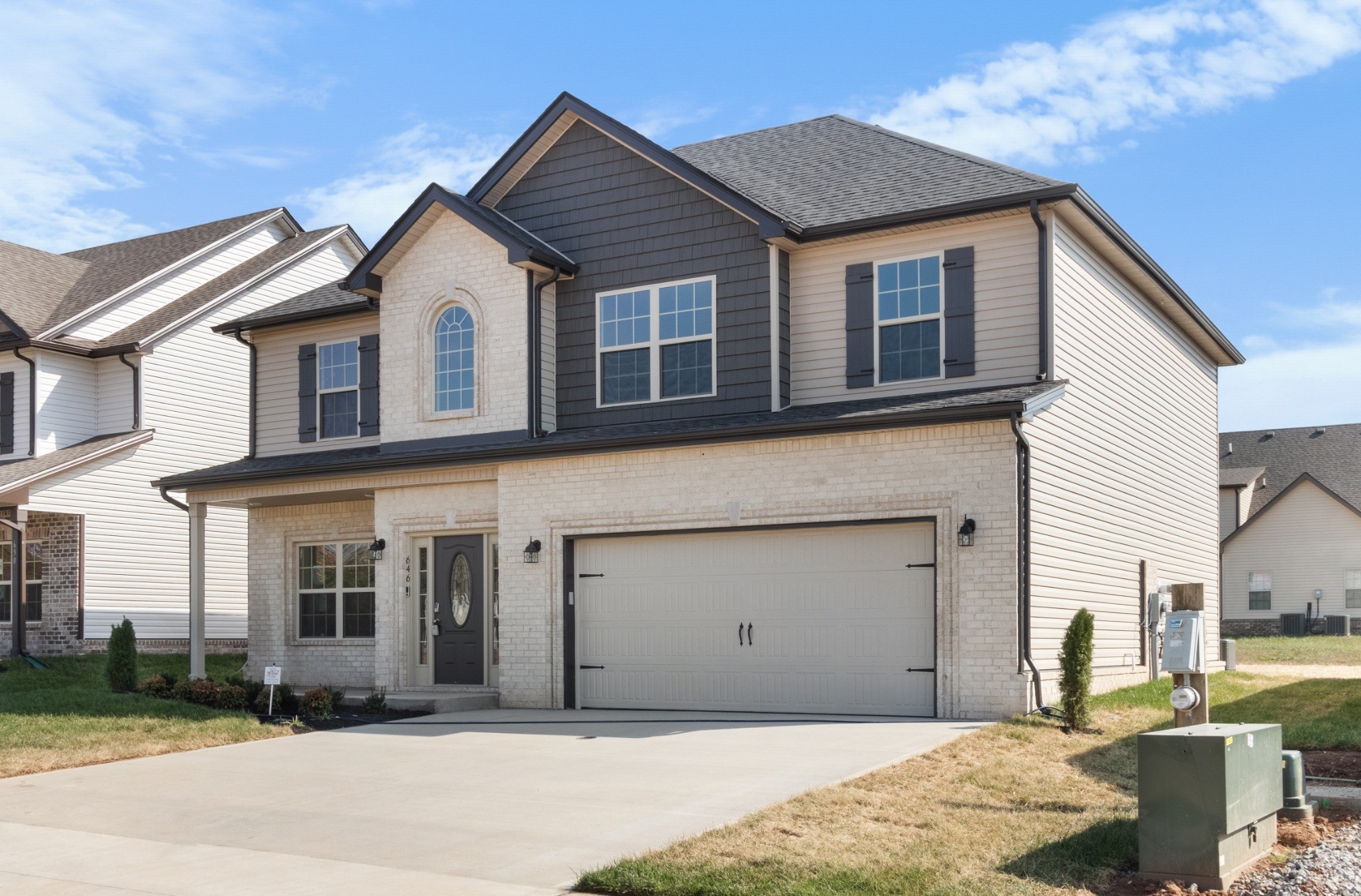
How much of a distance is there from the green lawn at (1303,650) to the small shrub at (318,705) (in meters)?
19.3

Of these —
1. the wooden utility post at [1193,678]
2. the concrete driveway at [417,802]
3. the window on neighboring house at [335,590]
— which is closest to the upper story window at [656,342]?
the concrete driveway at [417,802]

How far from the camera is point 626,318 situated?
58.7 ft

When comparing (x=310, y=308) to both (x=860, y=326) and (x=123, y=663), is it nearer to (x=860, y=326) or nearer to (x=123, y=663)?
(x=123, y=663)

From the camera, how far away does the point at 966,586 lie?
14398 millimetres

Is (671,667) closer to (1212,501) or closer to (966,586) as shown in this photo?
(966,586)

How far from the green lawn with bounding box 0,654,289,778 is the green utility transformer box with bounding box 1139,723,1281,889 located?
1028 cm

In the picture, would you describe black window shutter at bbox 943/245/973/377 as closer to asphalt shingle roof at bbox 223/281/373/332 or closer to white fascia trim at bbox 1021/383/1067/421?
white fascia trim at bbox 1021/383/1067/421

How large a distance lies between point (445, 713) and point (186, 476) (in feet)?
22.0

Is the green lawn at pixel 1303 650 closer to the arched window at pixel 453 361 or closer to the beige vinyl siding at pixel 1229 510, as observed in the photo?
the beige vinyl siding at pixel 1229 510

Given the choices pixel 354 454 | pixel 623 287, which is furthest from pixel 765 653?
pixel 354 454

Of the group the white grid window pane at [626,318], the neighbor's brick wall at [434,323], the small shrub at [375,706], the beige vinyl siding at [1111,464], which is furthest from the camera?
the neighbor's brick wall at [434,323]

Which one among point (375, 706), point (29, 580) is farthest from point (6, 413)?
point (375, 706)

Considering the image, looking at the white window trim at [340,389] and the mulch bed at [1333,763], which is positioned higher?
the white window trim at [340,389]

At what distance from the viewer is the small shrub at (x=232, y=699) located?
Result: 1692 cm
